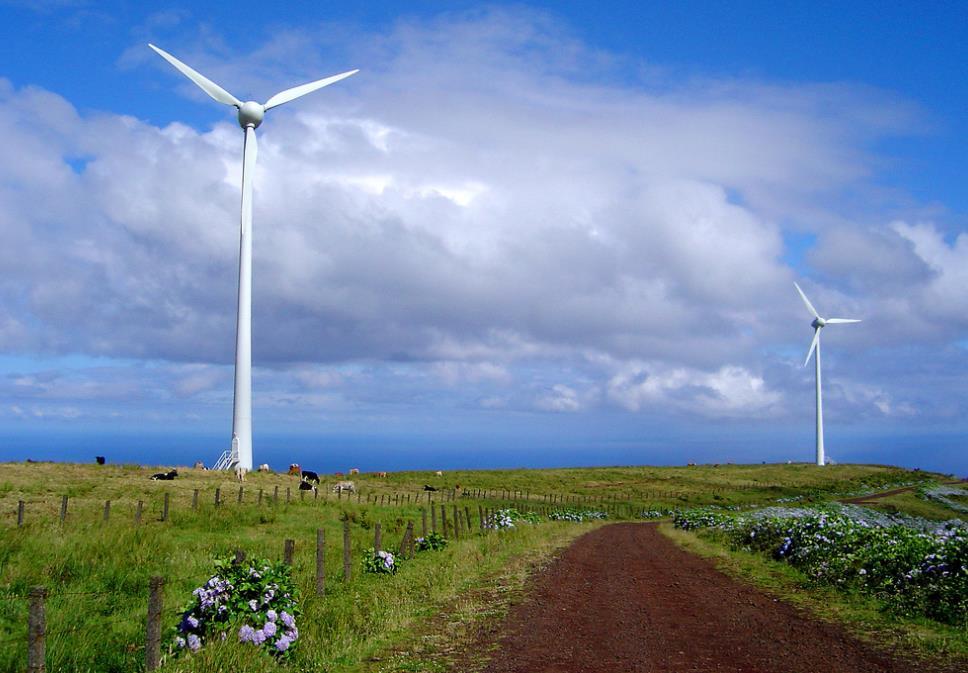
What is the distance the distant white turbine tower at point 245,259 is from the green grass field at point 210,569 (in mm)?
8473

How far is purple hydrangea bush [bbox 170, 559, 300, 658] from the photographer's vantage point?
12086 mm

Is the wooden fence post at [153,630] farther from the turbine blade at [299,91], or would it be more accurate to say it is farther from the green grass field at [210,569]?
the turbine blade at [299,91]

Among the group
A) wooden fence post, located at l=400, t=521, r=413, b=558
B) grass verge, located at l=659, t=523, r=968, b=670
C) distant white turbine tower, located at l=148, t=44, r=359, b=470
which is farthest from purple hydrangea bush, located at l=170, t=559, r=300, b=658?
distant white turbine tower, located at l=148, t=44, r=359, b=470

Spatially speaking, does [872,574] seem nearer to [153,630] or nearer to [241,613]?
[241,613]

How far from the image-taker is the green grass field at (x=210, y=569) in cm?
1257

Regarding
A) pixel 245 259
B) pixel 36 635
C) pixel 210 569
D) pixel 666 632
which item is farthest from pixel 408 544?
pixel 245 259

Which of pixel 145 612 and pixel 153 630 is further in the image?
pixel 145 612

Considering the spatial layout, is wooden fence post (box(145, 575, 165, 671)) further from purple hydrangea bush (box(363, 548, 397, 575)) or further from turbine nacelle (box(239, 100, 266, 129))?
turbine nacelle (box(239, 100, 266, 129))

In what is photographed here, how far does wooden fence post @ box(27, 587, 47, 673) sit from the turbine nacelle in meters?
57.4

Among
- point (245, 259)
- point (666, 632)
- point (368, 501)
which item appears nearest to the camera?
point (666, 632)

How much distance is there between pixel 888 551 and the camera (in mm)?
18828

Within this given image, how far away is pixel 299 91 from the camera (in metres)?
62.6

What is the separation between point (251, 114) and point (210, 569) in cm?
4833

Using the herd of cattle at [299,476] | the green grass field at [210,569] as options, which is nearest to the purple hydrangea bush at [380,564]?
the green grass field at [210,569]
